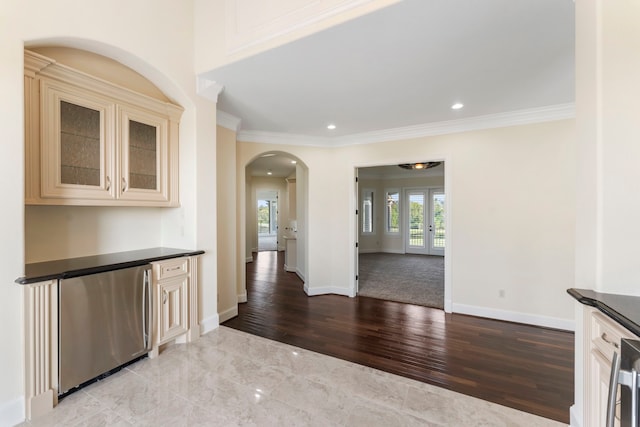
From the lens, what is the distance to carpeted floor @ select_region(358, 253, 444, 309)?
4.69 m

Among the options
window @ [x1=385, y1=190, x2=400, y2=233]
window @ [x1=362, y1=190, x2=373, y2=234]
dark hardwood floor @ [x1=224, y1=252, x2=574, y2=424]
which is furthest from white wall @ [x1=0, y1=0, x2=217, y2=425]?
window @ [x1=385, y1=190, x2=400, y2=233]

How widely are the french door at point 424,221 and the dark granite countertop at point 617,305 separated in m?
8.01

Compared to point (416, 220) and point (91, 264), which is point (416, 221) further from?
point (91, 264)

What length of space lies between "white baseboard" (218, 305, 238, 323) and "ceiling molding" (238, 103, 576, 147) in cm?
259

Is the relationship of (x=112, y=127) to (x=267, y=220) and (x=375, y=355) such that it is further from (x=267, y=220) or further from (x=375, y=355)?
(x=267, y=220)

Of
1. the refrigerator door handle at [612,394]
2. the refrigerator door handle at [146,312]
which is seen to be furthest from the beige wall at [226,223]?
the refrigerator door handle at [612,394]

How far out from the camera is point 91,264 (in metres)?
2.03

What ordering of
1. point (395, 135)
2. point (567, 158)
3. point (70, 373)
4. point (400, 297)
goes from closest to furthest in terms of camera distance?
1. point (70, 373)
2. point (567, 158)
3. point (395, 135)
4. point (400, 297)

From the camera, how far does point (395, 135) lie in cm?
434

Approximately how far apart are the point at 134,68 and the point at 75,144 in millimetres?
941

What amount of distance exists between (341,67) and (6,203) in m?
2.55

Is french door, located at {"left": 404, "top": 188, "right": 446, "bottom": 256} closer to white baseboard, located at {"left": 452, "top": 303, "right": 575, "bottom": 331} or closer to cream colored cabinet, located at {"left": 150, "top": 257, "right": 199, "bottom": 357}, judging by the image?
white baseboard, located at {"left": 452, "top": 303, "right": 575, "bottom": 331}

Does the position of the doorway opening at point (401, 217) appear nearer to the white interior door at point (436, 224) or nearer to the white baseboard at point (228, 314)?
the white interior door at point (436, 224)

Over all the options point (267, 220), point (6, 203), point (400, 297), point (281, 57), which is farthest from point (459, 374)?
point (267, 220)
